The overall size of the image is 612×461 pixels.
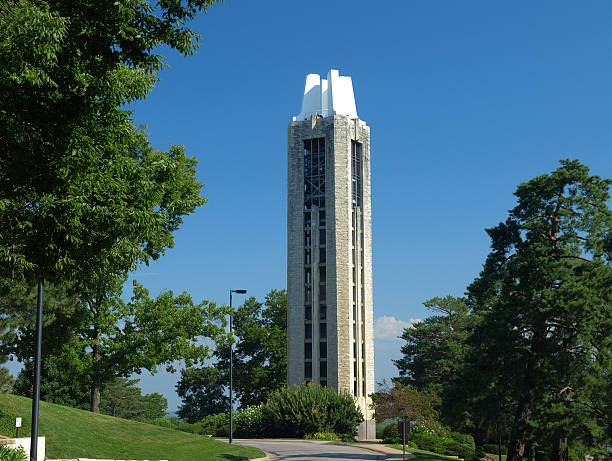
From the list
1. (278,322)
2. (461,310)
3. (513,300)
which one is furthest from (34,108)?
(278,322)

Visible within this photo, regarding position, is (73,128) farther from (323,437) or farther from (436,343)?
(436,343)

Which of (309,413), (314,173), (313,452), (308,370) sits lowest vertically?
(313,452)

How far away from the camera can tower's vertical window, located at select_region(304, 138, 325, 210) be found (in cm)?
6512

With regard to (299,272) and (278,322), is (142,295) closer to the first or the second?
(299,272)

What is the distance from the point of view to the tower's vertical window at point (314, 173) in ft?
214

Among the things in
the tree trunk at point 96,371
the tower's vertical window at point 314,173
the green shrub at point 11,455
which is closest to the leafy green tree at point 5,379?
the green shrub at point 11,455

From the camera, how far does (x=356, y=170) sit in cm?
6688

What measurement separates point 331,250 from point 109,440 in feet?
113

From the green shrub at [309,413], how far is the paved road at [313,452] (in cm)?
452

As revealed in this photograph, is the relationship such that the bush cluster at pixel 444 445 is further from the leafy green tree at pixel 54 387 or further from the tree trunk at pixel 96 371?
the leafy green tree at pixel 54 387

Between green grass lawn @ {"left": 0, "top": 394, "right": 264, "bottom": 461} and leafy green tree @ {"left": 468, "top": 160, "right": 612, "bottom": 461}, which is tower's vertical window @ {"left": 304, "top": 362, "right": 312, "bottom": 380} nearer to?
green grass lawn @ {"left": 0, "top": 394, "right": 264, "bottom": 461}

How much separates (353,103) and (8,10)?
57.6 metres

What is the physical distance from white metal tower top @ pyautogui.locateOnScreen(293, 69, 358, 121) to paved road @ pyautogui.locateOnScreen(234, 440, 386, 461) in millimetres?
32912

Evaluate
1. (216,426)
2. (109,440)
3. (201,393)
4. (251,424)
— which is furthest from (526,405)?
(201,393)
